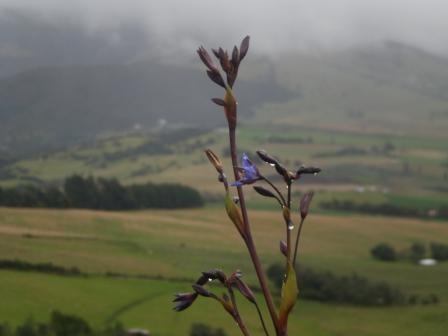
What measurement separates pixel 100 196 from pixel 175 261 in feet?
98.7

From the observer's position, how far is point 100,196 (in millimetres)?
85688

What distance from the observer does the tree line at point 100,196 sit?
77.7 metres

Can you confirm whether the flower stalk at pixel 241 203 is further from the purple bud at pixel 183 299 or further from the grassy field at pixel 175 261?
the grassy field at pixel 175 261

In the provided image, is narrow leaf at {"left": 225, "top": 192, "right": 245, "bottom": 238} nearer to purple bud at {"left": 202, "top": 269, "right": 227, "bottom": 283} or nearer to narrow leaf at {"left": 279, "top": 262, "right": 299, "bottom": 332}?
purple bud at {"left": 202, "top": 269, "right": 227, "bottom": 283}

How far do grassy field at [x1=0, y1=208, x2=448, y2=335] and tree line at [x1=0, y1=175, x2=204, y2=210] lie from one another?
4707 millimetres

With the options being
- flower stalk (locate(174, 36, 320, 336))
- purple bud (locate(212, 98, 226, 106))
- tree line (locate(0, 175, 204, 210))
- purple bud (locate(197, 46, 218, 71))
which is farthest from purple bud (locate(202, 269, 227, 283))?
tree line (locate(0, 175, 204, 210))

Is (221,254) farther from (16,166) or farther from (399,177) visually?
(16,166)

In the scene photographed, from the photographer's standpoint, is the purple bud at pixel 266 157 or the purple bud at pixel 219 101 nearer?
the purple bud at pixel 266 157

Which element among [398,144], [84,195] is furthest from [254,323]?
[398,144]

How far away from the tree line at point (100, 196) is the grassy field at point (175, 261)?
4.71 meters

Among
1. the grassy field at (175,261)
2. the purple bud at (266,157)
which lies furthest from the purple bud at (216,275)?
the grassy field at (175,261)

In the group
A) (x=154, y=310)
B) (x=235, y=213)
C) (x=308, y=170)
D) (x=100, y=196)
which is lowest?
(x=154, y=310)

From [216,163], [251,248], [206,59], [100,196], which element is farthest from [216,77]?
[100,196]

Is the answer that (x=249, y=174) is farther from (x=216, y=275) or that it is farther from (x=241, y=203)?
(x=216, y=275)
